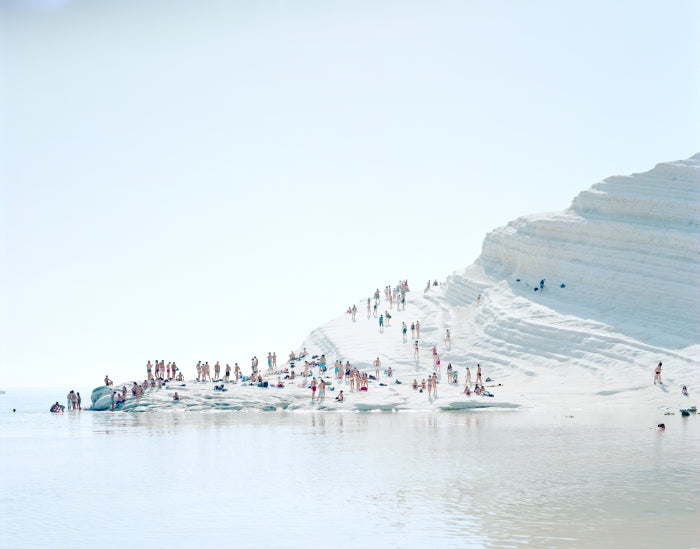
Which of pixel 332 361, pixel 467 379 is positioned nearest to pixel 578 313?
pixel 467 379

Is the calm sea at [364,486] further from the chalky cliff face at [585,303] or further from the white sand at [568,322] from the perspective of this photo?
the chalky cliff face at [585,303]

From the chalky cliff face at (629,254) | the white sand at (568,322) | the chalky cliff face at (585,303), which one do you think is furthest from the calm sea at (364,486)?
the chalky cliff face at (629,254)

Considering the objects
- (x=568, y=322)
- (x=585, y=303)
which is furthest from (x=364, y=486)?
(x=585, y=303)

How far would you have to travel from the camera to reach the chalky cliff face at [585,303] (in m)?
48.0

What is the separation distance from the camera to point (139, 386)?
50375 millimetres

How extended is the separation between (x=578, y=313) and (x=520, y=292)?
549cm

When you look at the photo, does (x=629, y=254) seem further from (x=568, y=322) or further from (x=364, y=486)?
(x=364, y=486)

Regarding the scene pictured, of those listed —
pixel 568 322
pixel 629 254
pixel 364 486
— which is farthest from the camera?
pixel 629 254

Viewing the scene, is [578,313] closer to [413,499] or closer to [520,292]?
[520,292]

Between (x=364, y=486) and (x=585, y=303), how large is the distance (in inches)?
1439

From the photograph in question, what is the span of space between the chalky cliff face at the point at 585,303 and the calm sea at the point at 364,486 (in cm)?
1197

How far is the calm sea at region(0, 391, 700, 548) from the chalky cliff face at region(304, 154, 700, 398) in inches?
471

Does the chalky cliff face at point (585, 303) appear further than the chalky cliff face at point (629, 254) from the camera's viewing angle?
No

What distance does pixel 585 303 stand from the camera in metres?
54.0
